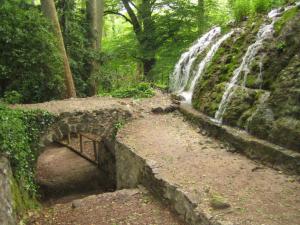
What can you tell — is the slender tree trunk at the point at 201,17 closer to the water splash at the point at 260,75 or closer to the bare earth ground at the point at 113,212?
the water splash at the point at 260,75

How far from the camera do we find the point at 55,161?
1440 cm

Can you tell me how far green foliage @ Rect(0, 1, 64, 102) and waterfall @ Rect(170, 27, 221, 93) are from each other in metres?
4.17

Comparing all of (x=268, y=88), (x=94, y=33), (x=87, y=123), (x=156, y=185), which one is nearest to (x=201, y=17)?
(x=94, y=33)

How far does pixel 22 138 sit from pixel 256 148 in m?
5.10

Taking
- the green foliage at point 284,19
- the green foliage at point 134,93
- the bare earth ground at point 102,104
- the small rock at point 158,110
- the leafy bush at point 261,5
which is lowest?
the small rock at point 158,110

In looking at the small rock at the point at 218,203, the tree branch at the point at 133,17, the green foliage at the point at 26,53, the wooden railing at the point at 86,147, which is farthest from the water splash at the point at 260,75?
the tree branch at the point at 133,17

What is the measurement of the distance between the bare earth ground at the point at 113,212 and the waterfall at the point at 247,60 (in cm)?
290

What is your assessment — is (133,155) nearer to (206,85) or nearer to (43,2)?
(206,85)

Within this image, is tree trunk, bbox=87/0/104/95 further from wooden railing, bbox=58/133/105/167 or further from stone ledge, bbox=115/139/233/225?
stone ledge, bbox=115/139/233/225

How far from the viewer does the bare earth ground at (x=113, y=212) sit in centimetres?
650

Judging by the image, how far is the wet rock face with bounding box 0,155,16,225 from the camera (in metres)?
6.18

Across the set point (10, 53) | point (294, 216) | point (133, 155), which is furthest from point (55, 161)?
point (294, 216)

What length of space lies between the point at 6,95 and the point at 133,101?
3912 millimetres

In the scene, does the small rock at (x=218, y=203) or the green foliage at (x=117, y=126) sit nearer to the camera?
the small rock at (x=218, y=203)
